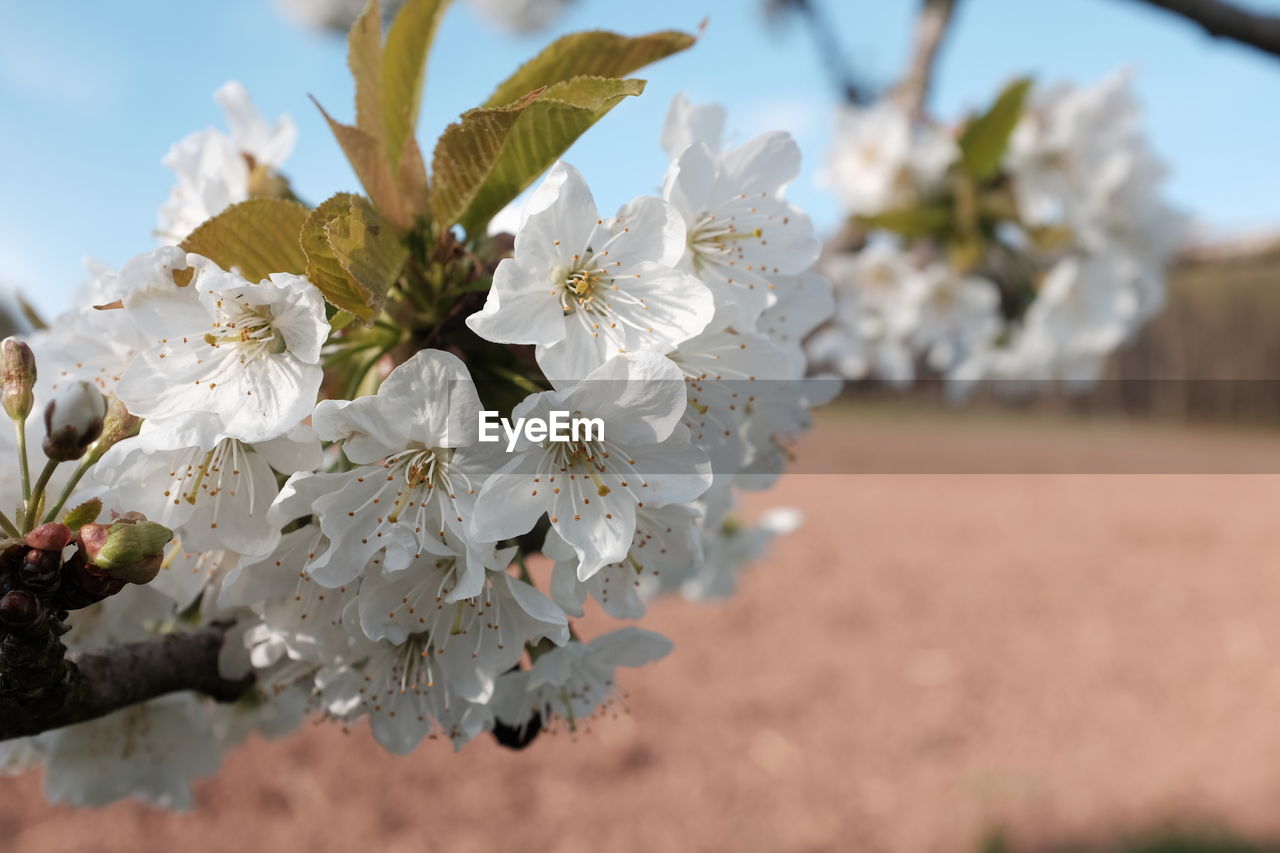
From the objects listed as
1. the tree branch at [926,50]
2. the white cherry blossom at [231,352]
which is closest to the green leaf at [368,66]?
the white cherry blossom at [231,352]

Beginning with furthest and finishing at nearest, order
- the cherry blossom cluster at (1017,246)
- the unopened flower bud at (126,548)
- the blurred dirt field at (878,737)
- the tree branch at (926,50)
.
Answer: the blurred dirt field at (878,737)
the tree branch at (926,50)
the cherry blossom cluster at (1017,246)
the unopened flower bud at (126,548)

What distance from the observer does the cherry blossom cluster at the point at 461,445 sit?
0.74 metres

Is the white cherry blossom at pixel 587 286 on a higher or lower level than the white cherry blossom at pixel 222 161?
lower

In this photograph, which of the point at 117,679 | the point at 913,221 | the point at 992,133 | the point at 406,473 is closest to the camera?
the point at 406,473

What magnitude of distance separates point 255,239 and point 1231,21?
6.93ft

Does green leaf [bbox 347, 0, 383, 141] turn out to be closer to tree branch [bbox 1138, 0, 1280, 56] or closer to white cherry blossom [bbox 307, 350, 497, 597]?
white cherry blossom [bbox 307, 350, 497, 597]

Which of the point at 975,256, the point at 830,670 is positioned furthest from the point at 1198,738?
the point at 975,256

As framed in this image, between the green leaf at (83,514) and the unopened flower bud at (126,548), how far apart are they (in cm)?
5

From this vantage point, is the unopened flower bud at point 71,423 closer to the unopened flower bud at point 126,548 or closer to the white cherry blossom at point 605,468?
the unopened flower bud at point 126,548

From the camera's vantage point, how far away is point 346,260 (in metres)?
0.73

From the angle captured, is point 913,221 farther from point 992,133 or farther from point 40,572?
point 40,572

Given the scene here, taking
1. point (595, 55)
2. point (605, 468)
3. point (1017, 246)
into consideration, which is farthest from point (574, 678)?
point (1017, 246)

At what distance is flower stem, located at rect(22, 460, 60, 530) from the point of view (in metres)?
0.74

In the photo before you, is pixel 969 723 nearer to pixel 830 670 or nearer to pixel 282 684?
pixel 830 670
